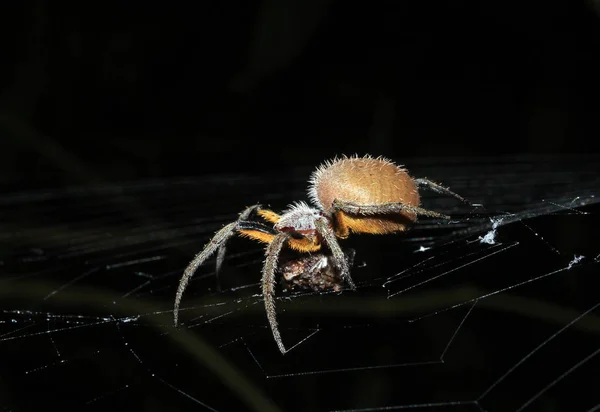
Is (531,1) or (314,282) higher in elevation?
(531,1)

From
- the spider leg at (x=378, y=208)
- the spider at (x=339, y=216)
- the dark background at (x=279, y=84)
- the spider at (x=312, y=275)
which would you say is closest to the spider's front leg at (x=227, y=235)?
the spider at (x=339, y=216)

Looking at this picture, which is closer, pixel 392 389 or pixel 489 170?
pixel 392 389

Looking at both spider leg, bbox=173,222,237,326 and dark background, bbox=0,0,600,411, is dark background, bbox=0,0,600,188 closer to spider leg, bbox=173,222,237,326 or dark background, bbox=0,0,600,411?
dark background, bbox=0,0,600,411

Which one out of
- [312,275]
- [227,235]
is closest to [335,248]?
[312,275]

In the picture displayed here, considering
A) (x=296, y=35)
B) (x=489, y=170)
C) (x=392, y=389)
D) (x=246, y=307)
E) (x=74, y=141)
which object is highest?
(x=296, y=35)

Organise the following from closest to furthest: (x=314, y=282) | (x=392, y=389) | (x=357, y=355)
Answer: (x=314, y=282), (x=357, y=355), (x=392, y=389)

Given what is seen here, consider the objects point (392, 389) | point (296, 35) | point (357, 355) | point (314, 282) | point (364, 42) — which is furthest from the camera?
point (364, 42)

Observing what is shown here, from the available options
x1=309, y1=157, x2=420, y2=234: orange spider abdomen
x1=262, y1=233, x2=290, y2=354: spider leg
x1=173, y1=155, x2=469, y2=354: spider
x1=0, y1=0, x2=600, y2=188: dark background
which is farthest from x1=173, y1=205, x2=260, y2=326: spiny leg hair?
x1=0, y1=0, x2=600, y2=188: dark background

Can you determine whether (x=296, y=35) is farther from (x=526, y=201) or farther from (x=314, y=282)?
(x=314, y=282)

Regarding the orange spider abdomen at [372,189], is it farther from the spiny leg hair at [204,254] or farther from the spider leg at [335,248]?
the spiny leg hair at [204,254]

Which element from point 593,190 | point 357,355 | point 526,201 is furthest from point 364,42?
point 357,355
